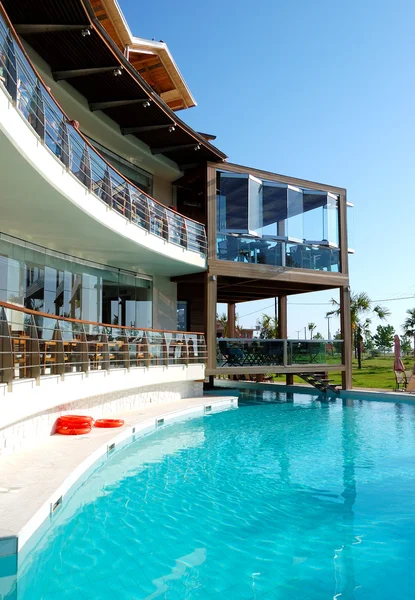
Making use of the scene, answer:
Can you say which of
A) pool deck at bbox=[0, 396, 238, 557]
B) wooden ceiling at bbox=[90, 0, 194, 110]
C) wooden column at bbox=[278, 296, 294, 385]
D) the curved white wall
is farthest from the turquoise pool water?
wooden ceiling at bbox=[90, 0, 194, 110]

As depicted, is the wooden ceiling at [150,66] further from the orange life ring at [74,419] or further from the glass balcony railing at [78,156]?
the orange life ring at [74,419]

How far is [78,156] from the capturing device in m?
11.1

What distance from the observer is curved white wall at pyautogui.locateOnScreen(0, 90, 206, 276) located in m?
7.99

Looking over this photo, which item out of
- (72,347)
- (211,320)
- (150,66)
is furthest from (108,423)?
(150,66)

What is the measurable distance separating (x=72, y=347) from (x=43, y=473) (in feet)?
12.8

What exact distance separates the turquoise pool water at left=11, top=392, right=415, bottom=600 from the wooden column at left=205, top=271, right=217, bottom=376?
6.42 meters

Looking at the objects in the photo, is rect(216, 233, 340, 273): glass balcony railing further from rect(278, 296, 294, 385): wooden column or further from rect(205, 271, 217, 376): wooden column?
rect(278, 296, 294, 385): wooden column

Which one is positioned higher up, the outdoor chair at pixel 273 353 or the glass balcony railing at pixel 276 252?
the glass balcony railing at pixel 276 252

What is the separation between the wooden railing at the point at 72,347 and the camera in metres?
7.03

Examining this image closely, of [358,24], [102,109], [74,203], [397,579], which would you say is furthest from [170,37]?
[397,579]

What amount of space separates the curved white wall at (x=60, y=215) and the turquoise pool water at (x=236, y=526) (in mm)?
5304

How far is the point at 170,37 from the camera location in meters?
19.5

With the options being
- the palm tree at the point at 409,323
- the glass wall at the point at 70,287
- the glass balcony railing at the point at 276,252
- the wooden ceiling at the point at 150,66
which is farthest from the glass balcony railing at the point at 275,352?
the palm tree at the point at 409,323

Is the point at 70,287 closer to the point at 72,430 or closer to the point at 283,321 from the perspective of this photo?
the point at 72,430
